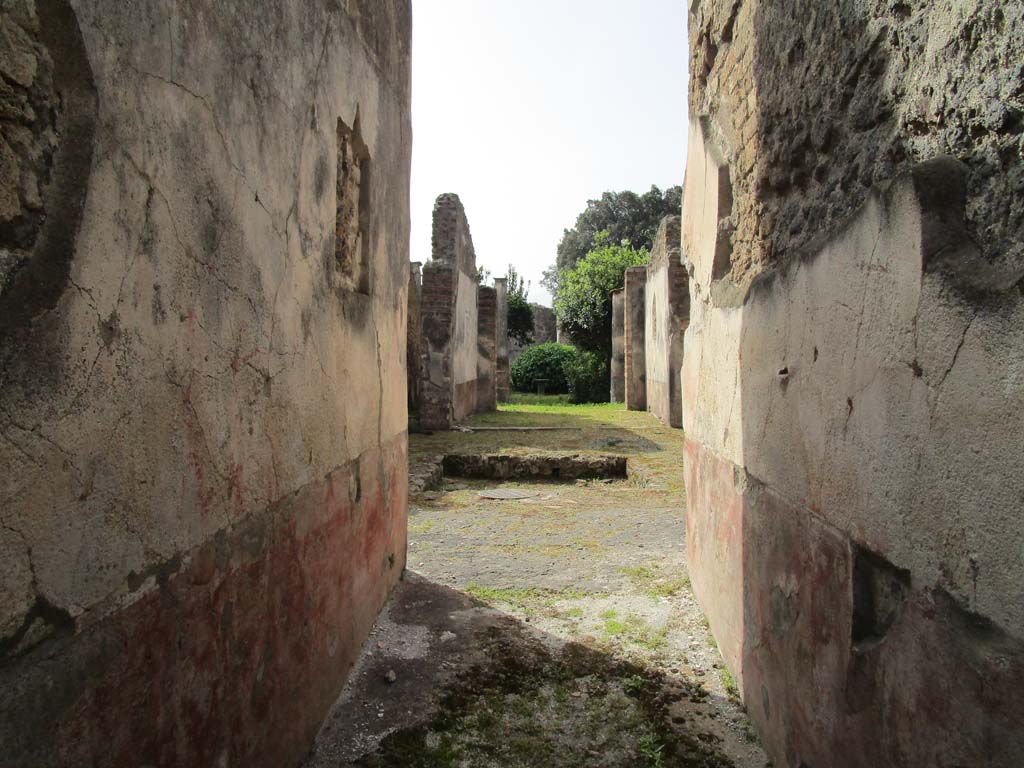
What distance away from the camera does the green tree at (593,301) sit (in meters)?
19.2

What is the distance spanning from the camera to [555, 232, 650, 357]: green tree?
62.9 feet

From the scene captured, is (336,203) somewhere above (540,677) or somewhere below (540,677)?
above

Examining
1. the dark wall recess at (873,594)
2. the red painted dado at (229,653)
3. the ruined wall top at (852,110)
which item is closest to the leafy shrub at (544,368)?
the ruined wall top at (852,110)

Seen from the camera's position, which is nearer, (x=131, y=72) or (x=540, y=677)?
(x=131, y=72)

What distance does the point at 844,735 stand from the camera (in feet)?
5.40

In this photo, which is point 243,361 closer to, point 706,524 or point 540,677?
point 540,677

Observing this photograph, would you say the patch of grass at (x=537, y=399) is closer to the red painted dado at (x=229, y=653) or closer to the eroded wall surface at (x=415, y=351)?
the eroded wall surface at (x=415, y=351)

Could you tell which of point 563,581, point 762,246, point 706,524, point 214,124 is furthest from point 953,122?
point 563,581

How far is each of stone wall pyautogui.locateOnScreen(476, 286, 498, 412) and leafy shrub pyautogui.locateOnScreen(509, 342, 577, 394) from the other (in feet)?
17.7

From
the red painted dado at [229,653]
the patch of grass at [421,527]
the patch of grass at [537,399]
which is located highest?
the red painted dado at [229,653]

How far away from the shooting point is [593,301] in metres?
19.2

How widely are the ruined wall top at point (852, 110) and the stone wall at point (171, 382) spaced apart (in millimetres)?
1375

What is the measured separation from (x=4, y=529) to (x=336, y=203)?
193cm

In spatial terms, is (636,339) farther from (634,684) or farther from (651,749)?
(651,749)
